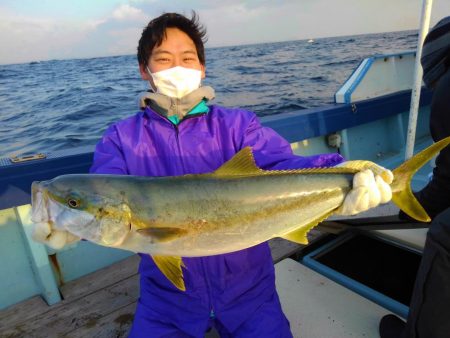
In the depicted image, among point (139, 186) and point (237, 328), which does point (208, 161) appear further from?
point (237, 328)

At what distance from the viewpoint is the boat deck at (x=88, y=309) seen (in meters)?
3.19

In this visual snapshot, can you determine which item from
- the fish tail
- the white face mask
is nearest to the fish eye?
the white face mask

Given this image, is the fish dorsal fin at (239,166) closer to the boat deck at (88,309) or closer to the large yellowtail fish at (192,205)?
the large yellowtail fish at (192,205)

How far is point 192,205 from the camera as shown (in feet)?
6.42

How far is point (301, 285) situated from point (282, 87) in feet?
42.4

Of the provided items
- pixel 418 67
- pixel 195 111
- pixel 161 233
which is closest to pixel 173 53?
pixel 195 111

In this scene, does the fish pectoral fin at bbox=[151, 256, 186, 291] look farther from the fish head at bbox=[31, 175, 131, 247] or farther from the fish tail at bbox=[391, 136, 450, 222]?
the fish tail at bbox=[391, 136, 450, 222]

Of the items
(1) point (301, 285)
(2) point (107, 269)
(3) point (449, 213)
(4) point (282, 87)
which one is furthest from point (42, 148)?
(4) point (282, 87)

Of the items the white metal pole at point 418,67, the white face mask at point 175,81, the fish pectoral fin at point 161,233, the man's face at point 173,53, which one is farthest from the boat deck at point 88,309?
the white metal pole at point 418,67

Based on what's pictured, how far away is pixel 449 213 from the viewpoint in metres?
2.05

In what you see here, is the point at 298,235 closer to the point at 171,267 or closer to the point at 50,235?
the point at 171,267

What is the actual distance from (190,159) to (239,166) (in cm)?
71

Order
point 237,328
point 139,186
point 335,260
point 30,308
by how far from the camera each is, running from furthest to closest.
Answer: point 335,260 → point 30,308 → point 237,328 → point 139,186

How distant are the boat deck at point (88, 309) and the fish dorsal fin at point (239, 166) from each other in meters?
1.60
